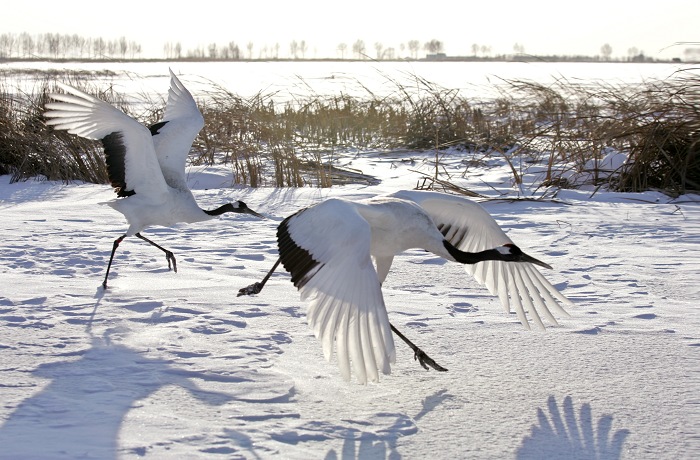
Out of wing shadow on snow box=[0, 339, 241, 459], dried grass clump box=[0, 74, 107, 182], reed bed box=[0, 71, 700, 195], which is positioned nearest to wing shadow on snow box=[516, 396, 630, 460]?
wing shadow on snow box=[0, 339, 241, 459]

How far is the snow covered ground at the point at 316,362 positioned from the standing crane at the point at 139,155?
0.32m

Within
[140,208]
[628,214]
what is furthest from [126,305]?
[628,214]

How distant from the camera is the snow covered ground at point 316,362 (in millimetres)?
2340

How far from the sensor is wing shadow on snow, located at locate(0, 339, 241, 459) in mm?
2209

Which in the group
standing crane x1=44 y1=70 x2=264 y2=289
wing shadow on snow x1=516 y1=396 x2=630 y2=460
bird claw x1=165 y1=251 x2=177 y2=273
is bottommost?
wing shadow on snow x1=516 y1=396 x2=630 y2=460

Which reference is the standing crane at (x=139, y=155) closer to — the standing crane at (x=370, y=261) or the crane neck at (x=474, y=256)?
the standing crane at (x=370, y=261)

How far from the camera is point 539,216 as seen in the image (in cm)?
618

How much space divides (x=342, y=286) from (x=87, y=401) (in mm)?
891

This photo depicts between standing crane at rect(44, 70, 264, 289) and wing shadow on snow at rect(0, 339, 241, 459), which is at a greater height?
standing crane at rect(44, 70, 264, 289)

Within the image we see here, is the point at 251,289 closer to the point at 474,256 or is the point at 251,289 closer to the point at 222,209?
the point at 474,256

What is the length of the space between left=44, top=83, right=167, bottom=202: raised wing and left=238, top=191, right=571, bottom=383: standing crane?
1.21 m

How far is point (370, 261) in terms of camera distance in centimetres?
274

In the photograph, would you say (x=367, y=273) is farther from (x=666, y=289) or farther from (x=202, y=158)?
(x=202, y=158)

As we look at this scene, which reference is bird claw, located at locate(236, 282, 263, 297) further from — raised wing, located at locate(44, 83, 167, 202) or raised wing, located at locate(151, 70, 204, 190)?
raised wing, located at locate(151, 70, 204, 190)
